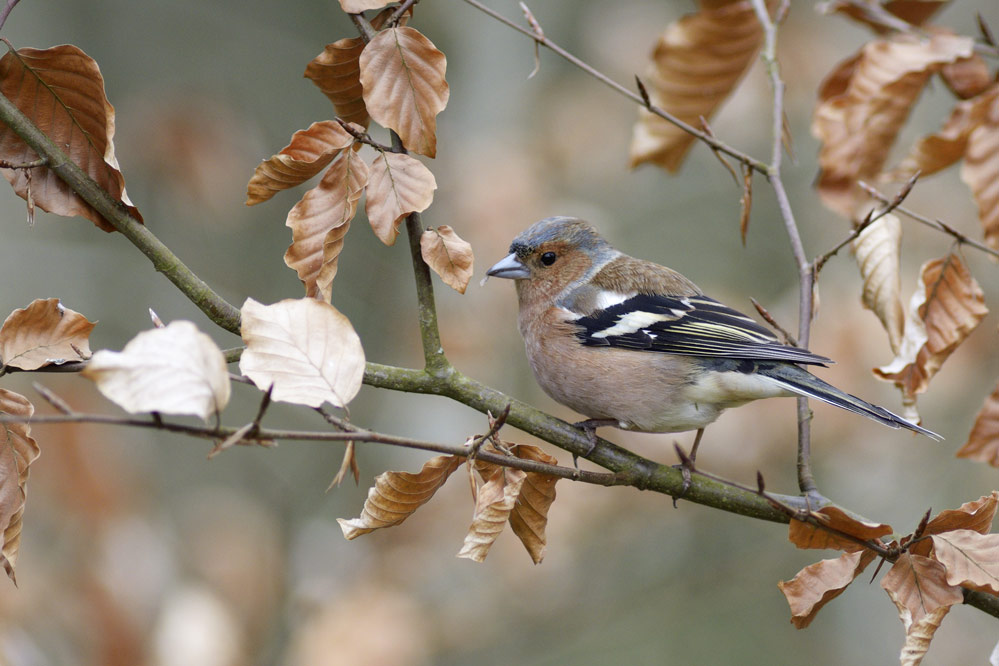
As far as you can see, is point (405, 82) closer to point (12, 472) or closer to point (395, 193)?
point (395, 193)

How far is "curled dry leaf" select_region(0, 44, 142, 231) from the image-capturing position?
2.21m

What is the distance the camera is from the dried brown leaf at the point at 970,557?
6.51 feet

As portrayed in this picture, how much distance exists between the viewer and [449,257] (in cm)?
226

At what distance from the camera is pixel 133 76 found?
8.65 meters

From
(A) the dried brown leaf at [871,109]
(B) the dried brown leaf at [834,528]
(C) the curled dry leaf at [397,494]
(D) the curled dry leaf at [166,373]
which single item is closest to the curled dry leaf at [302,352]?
(D) the curled dry leaf at [166,373]

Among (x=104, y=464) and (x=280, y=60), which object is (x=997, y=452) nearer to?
(x=104, y=464)

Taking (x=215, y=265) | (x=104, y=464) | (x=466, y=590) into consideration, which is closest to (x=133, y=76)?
(x=215, y=265)

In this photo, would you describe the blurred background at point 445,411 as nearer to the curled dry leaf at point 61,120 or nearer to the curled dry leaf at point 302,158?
the curled dry leaf at point 61,120

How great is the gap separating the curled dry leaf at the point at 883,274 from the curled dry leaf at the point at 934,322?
0.04 metres

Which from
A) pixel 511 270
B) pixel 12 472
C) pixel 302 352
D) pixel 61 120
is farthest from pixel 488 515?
pixel 511 270

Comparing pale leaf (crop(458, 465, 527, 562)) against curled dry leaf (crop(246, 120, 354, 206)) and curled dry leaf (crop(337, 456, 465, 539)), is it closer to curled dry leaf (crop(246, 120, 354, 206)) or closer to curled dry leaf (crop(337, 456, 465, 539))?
curled dry leaf (crop(337, 456, 465, 539))

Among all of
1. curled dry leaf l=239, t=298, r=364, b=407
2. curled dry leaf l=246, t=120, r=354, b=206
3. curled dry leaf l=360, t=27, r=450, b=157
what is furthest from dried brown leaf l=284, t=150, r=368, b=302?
curled dry leaf l=239, t=298, r=364, b=407

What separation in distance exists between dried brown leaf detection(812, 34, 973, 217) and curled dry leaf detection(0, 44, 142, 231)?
2360 millimetres

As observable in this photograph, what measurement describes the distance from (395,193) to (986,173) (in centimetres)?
198
